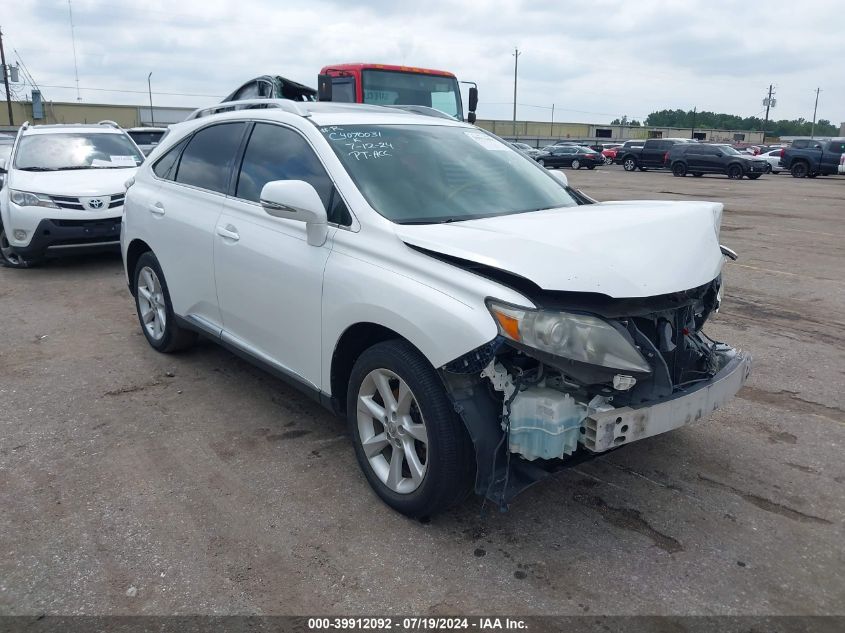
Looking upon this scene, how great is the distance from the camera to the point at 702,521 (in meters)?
3.24

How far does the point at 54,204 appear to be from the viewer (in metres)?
8.63

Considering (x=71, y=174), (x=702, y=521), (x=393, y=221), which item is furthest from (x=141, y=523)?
(x=71, y=174)

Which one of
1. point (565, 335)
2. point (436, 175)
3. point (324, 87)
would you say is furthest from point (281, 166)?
point (324, 87)

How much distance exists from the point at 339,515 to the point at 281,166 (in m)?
2.00

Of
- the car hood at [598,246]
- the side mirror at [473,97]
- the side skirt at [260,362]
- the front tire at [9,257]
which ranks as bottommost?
the front tire at [9,257]

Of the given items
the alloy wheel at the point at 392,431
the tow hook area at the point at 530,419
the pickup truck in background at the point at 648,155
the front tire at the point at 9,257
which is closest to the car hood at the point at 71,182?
the front tire at the point at 9,257

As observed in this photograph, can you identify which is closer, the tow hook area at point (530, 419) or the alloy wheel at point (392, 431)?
the tow hook area at point (530, 419)

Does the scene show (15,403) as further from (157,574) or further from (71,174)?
(71,174)

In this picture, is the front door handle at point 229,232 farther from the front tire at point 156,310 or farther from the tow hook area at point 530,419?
the tow hook area at point 530,419

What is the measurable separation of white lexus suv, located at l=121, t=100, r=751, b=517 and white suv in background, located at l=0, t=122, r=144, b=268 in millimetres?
4863

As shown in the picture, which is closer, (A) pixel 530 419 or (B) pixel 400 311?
(A) pixel 530 419

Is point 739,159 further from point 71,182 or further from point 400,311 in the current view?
point 400,311

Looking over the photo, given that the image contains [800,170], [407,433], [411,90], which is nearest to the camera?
[407,433]

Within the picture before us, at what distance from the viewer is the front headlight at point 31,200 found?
862cm
